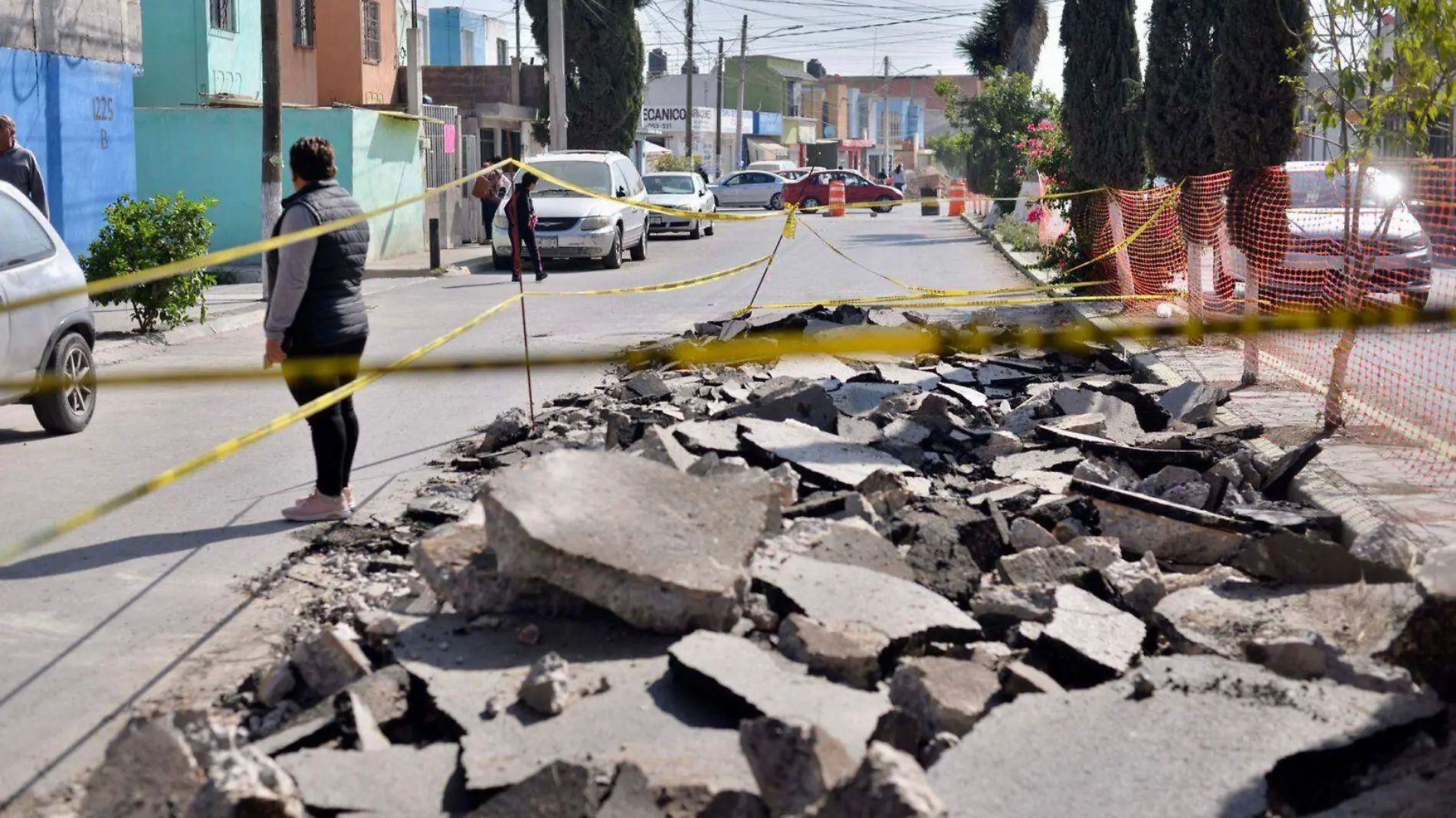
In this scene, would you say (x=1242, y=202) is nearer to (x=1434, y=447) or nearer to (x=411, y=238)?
(x=1434, y=447)

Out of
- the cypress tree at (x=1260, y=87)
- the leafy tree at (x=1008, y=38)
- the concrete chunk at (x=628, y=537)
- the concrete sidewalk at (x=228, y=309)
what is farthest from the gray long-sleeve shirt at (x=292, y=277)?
the leafy tree at (x=1008, y=38)

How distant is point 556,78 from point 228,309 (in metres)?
18.6

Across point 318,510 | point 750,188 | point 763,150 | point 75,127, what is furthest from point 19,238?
point 763,150

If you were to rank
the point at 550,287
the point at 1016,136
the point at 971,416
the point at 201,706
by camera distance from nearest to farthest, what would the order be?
the point at 201,706 < the point at 971,416 < the point at 550,287 < the point at 1016,136

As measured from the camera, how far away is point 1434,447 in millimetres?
8469

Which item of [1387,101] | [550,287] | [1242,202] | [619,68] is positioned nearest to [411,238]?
[550,287]

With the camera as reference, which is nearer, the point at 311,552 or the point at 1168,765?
the point at 1168,765

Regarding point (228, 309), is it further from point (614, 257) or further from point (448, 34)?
point (448, 34)

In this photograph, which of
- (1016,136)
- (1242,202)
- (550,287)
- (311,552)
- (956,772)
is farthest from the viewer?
(1016,136)

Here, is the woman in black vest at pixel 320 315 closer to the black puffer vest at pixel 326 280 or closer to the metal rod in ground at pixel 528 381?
the black puffer vest at pixel 326 280

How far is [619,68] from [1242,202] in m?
→ 29.8

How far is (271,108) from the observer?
18172mm

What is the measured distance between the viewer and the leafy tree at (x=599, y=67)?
40.1m

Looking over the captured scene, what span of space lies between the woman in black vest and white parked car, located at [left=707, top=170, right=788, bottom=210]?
4894 cm
